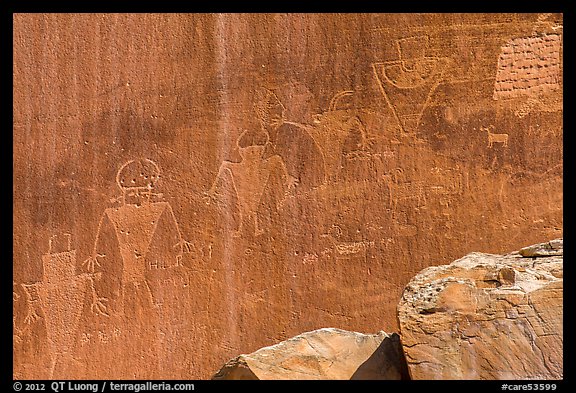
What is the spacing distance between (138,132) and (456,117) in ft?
8.23

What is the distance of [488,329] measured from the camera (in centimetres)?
445

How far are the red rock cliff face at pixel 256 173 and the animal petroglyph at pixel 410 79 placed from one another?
2 cm

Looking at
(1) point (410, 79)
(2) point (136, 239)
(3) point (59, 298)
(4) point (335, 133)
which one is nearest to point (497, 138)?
(1) point (410, 79)

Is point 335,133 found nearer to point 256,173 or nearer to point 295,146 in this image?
point 295,146

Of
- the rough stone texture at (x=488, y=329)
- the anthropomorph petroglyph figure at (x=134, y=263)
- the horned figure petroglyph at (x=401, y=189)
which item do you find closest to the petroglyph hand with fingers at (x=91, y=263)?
the anthropomorph petroglyph figure at (x=134, y=263)

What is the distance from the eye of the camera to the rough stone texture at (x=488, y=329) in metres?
4.40

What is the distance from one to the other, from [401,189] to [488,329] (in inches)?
132

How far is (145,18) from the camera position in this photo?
812cm

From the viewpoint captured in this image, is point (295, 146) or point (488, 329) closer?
point (488, 329)

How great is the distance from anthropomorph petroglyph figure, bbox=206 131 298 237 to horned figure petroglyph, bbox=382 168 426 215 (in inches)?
29.1


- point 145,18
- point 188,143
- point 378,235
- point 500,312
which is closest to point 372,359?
point 500,312

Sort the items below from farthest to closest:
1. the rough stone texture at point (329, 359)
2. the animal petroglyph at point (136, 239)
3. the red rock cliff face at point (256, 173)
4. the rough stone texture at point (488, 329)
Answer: the animal petroglyph at point (136, 239), the red rock cliff face at point (256, 173), the rough stone texture at point (329, 359), the rough stone texture at point (488, 329)

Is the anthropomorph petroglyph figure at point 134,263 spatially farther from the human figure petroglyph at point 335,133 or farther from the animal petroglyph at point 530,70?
the animal petroglyph at point 530,70

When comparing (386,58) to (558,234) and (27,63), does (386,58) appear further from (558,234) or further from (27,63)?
(27,63)
